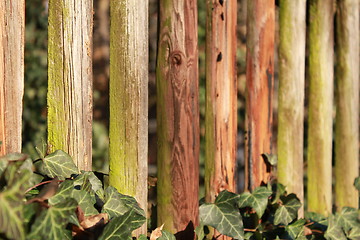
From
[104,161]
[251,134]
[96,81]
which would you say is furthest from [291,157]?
[96,81]

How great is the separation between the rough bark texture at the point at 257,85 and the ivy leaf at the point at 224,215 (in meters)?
0.39

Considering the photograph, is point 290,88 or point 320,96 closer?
point 290,88

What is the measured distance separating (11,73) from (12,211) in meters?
0.55

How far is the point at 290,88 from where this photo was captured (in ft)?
8.41

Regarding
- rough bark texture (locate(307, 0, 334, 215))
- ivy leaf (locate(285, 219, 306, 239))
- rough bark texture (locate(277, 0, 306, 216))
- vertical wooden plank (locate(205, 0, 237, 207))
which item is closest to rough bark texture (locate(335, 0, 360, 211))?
rough bark texture (locate(307, 0, 334, 215))

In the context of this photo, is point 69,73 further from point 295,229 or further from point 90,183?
point 295,229

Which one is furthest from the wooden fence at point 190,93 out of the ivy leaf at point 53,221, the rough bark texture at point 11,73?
the ivy leaf at point 53,221

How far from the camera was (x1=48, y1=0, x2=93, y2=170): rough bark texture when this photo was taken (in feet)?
5.79

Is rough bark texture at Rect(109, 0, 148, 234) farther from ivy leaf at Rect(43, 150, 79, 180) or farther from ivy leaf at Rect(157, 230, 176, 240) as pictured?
ivy leaf at Rect(43, 150, 79, 180)

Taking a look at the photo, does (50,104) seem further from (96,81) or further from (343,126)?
(96,81)

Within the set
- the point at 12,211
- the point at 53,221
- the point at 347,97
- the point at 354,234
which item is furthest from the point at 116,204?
the point at 347,97

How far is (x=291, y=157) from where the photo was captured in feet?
8.49

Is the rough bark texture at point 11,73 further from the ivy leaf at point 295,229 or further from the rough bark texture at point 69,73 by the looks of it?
the ivy leaf at point 295,229

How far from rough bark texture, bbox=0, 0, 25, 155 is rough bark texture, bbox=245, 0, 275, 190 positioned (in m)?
1.07
